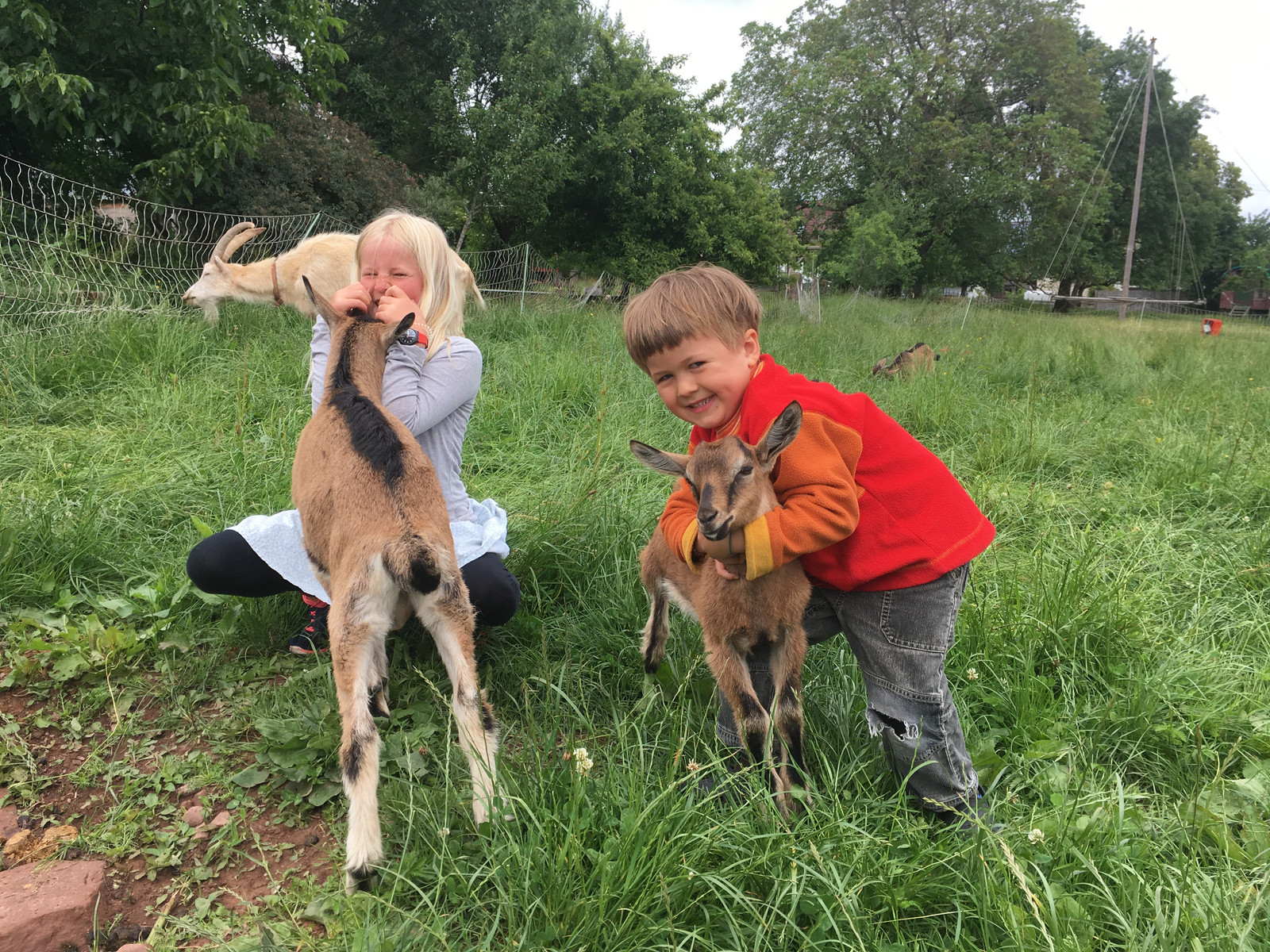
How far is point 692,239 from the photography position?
62.1 feet

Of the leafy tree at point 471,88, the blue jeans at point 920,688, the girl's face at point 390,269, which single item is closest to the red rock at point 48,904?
the girl's face at point 390,269

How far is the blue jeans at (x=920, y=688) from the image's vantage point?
1.98 m

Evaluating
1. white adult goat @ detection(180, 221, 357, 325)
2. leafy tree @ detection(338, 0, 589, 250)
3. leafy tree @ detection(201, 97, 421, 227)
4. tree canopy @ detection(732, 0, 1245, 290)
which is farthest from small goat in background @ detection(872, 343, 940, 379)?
tree canopy @ detection(732, 0, 1245, 290)

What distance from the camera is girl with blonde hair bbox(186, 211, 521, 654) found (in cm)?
255

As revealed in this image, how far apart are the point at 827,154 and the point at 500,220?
51.5 ft

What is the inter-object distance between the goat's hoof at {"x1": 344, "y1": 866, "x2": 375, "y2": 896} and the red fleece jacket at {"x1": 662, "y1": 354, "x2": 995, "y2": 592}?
1.09m

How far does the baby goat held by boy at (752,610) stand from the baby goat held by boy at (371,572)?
65 centimetres

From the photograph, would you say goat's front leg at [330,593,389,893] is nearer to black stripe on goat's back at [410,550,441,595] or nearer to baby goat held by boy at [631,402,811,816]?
black stripe on goat's back at [410,550,441,595]

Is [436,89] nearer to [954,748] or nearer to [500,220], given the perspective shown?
[500,220]

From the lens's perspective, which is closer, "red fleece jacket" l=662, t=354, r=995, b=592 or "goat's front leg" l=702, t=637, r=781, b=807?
"red fleece jacket" l=662, t=354, r=995, b=592

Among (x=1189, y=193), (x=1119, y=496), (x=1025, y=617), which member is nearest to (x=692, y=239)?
(x=1119, y=496)

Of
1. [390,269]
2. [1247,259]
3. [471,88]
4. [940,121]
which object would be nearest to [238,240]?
[390,269]

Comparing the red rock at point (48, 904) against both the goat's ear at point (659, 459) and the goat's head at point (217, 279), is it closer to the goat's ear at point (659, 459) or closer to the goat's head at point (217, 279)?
the goat's ear at point (659, 459)

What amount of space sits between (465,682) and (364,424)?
81 centimetres
